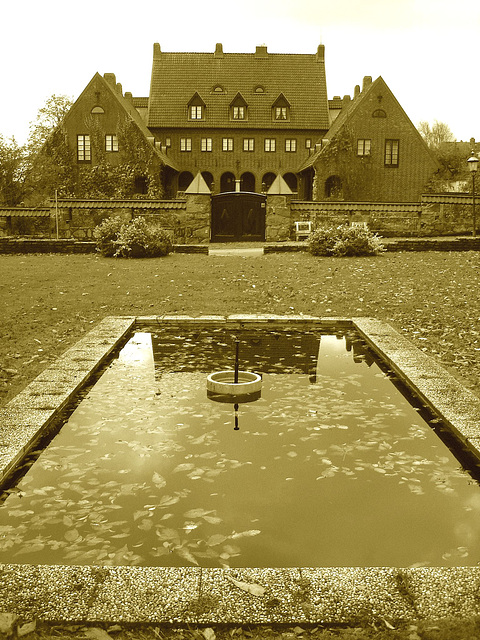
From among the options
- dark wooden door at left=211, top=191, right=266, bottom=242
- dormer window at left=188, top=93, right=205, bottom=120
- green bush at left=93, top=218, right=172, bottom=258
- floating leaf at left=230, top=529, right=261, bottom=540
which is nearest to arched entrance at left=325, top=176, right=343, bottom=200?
dormer window at left=188, top=93, right=205, bottom=120

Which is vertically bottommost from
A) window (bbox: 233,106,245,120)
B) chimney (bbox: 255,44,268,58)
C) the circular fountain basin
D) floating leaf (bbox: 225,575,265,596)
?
floating leaf (bbox: 225,575,265,596)

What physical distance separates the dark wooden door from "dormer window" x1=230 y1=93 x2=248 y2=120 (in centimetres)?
2159

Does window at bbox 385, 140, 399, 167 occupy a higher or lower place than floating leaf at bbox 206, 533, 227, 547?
higher

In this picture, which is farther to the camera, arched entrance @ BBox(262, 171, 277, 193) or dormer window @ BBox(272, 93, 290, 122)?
arched entrance @ BBox(262, 171, 277, 193)

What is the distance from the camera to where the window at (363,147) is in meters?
41.6

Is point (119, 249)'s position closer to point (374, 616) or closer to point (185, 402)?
point (185, 402)

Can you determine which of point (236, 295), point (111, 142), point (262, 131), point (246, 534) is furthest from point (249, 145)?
point (246, 534)

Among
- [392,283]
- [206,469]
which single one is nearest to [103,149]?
[392,283]

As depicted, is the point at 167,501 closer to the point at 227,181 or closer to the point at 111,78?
the point at 227,181

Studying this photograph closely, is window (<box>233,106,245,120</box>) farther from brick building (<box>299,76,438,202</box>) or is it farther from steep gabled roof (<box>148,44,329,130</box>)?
brick building (<box>299,76,438,202</box>)

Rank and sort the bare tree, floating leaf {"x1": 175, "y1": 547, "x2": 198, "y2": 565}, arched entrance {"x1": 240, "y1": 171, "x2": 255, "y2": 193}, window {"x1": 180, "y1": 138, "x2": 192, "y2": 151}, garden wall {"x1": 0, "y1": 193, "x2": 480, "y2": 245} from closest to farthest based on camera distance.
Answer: floating leaf {"x1": 175, "y1": 547, "x2": 198, "y2": 565}, garden wall {"x1": 0, "y1": 193, "x2": 480, "y2": 245}, window {"x1": 180, "y1": 138, "x2": 192, "y2": 151}, arched entrance {"x1": 240, "y1": 171, "x2": 255, "y2": 193}, the bare tree

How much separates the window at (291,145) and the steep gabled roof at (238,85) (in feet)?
3.35

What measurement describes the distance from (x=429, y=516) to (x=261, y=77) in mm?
49779

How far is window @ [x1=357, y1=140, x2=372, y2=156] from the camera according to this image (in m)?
41.6
